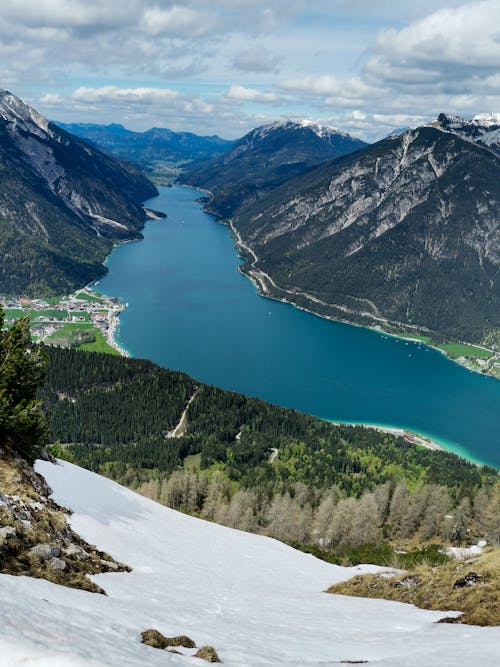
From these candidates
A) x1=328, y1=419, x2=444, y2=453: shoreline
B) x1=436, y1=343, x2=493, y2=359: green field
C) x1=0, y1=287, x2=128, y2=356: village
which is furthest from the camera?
x1=436, y1=343, x2=493, y2=359: green field

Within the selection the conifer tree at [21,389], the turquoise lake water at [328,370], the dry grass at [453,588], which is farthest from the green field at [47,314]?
the dry grass at [453,588]

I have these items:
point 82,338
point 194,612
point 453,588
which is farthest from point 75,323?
point 453,588

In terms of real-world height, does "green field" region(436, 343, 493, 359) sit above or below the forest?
above

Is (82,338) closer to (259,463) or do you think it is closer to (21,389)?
(259,463)

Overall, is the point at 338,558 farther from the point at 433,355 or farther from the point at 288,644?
the point at 433,355

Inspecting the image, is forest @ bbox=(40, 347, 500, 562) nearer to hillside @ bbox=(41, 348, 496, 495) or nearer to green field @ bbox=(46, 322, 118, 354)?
hillside @ bbox=(41, 348, 496, 495)

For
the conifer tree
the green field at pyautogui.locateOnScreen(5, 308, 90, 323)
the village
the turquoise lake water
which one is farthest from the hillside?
the green field at pyautogui.locateOnScreen(5, 308, 90, 323)

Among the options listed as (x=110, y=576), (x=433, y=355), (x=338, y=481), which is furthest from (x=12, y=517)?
(x=433, y=355)
